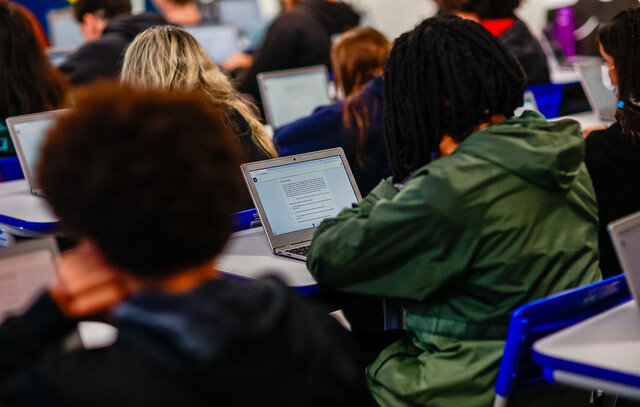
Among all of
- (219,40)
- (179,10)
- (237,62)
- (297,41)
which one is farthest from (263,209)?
(219,40)

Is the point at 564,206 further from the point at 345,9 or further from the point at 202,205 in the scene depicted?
the point at 345,9

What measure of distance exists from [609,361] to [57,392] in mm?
940

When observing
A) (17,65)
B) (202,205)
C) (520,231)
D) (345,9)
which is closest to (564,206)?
(520,231)

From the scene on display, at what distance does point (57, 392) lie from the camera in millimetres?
820

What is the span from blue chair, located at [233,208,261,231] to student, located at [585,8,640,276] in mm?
1071

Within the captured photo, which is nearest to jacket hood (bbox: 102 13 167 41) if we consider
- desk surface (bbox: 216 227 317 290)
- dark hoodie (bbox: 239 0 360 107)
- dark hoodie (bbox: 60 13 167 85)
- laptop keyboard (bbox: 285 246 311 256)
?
dark hoodie (bbox: 60 13 167 85)

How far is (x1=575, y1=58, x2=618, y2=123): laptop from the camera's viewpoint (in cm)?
366

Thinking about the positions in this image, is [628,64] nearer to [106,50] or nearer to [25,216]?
[25,216]

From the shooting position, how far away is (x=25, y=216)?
2.43m

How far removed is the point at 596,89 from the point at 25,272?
3132mm

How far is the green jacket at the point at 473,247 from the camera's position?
1.43 meters

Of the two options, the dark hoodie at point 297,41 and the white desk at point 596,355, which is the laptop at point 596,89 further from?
the white desk at point 596,355

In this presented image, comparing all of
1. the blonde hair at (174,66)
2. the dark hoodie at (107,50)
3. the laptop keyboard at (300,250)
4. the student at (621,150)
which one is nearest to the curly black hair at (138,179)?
the laptop keyboard at (300,250)

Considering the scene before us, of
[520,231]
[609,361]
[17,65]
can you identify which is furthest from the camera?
[17,65]
